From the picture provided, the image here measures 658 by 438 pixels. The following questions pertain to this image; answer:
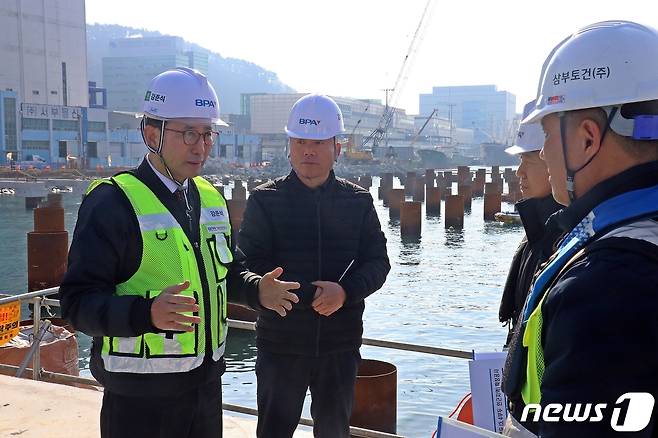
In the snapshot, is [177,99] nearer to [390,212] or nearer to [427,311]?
[427,311]

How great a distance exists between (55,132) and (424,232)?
56.6m

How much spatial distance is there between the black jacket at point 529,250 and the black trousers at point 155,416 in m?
1.54

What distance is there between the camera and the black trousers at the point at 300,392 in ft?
11.9

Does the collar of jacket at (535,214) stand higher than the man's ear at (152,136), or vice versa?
the man's ear at (152,136)

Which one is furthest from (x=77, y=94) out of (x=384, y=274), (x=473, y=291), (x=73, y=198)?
(x=384, y=274)

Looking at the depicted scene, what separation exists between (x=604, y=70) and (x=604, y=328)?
2.26 ft

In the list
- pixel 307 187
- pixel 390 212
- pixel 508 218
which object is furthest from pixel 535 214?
pixel 390 212

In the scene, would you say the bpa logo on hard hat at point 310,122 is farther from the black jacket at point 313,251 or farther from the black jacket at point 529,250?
the black jacket at point 529,250

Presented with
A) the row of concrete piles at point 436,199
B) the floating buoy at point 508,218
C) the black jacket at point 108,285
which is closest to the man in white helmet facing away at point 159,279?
the black jacket at point 108,285

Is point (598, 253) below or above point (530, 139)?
below

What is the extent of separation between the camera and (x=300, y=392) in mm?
3666

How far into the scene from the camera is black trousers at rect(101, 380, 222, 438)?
276cm

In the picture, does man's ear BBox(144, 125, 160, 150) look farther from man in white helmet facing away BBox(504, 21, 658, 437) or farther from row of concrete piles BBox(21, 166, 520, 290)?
man in white helmet facing away BBox(504, 21, 658, 437)

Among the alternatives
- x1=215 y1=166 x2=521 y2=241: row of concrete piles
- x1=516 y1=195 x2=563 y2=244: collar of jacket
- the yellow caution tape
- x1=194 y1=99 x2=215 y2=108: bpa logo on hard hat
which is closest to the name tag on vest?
x1=194 y1=99 x2=215 y2=108: bpa logo on hard hat
